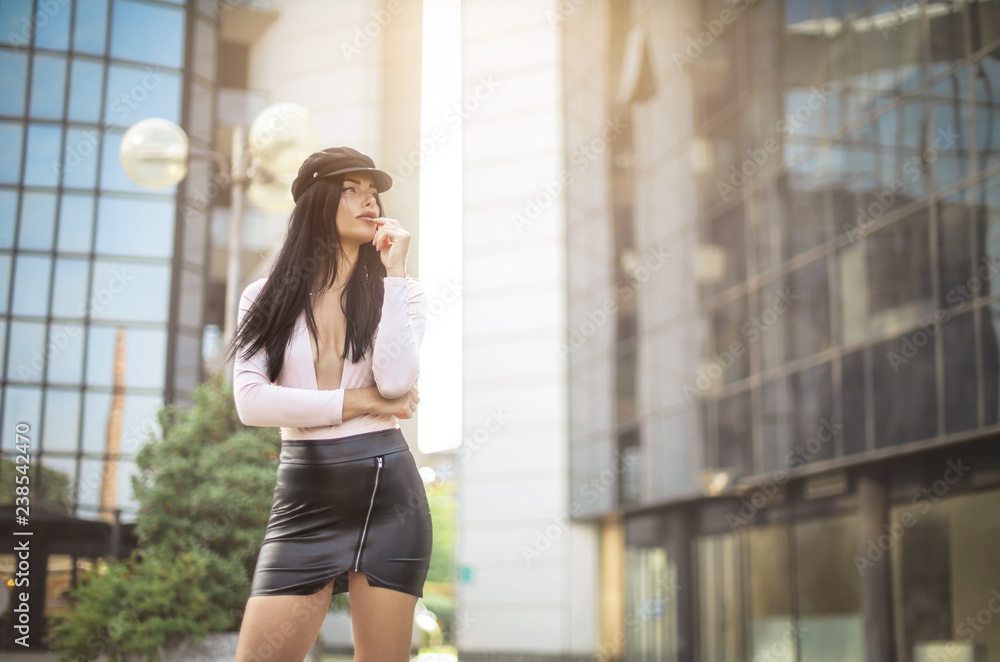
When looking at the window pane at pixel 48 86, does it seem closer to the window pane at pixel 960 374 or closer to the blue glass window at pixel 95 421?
the blue glass window at pixel 95 421

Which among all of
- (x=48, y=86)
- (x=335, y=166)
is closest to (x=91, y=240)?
(x=48, y=86)

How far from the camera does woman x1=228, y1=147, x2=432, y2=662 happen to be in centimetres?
234

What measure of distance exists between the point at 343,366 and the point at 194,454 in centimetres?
429

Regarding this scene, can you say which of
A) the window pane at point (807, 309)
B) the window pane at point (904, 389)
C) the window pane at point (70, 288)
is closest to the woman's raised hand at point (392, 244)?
the window pane at point (70, 288)

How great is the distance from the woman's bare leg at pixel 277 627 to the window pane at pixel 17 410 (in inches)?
160

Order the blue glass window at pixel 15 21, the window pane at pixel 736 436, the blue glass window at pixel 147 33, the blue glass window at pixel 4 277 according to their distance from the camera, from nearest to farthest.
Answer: the blue glass window at pixel 4 277 → the blue glass window at pixel 15 21 → the blue glass window at pixel 147 33 → the window pane at pixel 736 436

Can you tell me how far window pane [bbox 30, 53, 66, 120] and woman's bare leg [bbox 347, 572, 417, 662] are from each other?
5559 millimetres

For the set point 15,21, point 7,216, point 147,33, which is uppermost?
point 147,33

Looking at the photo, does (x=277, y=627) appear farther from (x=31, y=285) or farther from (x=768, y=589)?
(x=768, y=589)

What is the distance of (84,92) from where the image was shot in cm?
732

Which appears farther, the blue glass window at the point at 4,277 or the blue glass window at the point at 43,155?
the blue glass window at the point at 43,155

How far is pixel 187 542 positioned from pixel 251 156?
9.08ft

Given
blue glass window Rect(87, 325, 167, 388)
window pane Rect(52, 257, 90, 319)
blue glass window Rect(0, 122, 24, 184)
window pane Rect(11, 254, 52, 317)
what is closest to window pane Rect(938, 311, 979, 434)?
blue glass window Rect(87, 325, 167, 388)

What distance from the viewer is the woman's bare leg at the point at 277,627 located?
2285 mm
